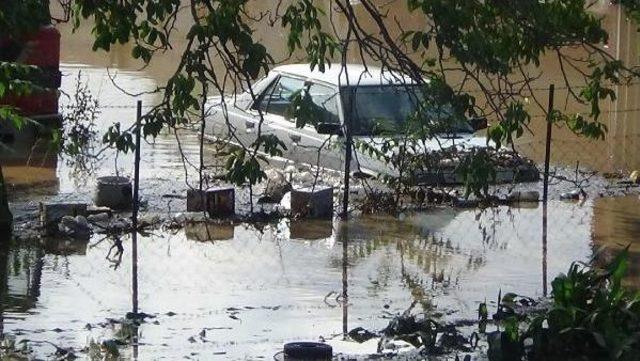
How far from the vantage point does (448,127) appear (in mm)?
8703

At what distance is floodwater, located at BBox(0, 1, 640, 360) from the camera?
9.90 metres

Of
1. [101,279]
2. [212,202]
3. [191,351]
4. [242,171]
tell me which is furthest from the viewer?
[212,202]

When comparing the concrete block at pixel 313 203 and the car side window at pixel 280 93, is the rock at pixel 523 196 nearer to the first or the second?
the concrete block at pixel 313 203

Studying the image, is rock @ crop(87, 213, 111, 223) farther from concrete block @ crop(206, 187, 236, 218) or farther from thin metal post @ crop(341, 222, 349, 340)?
thin metal post @ crop(341, 222, 349, 340)

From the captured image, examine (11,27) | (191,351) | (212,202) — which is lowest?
(191,351)

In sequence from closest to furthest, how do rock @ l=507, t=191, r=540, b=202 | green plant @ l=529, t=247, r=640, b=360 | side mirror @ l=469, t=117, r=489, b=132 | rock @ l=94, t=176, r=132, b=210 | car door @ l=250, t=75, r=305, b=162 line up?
green plant @ l=529, t=247, r=640, b=360 < side mirror @ l=469, t=117, r=489, b=132 < rock @ l=94, t=176, r=132, b=210 < rock @ l=507, t=191, r=540, b=202 < car door @ l=250, t=75, r=305, b=162

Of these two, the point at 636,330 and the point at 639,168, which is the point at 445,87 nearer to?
the point at 636,330

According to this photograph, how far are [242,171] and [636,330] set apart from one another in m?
2.72

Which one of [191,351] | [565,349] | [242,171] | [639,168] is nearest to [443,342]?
[565,349]

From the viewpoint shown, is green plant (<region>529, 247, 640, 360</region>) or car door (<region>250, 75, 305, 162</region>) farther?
car door (<region>250, 75, 305, 162</region>)

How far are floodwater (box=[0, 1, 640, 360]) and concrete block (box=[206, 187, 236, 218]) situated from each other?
0.31m

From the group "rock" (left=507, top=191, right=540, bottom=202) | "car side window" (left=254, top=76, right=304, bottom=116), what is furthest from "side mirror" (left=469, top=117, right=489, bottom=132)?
"car side window" (left=254, top=76, right=304, bottom=116)

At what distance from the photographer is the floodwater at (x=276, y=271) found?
9898mm

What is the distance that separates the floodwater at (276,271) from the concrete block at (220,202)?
0.31m
